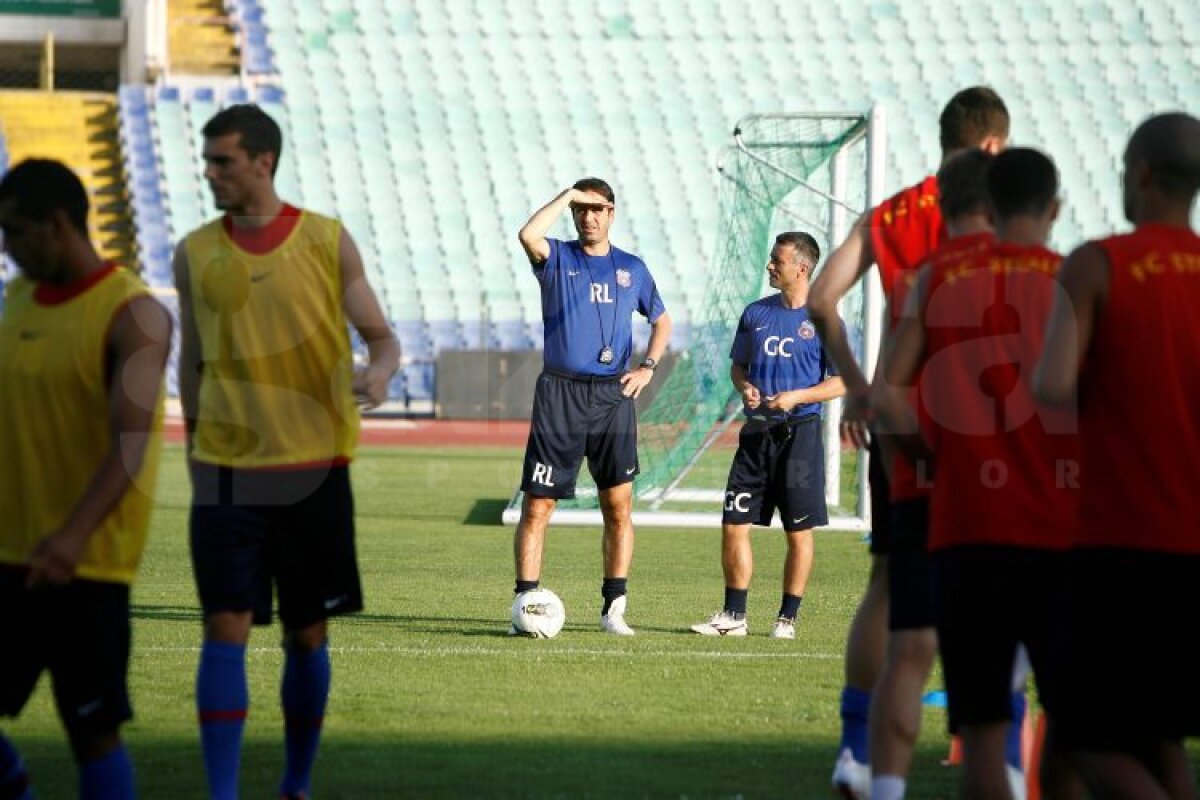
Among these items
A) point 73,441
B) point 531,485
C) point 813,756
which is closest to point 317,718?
point 73,441

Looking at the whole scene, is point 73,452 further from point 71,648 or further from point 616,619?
point 616,619

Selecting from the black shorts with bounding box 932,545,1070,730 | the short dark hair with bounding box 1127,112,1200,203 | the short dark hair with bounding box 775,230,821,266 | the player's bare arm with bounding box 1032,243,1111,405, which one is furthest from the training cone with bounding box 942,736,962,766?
the short dark hair with bounding box 775,230,821,266

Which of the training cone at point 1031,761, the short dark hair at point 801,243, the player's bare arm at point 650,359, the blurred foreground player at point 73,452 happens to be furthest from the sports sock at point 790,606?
the blurred foreground player at point 73,452

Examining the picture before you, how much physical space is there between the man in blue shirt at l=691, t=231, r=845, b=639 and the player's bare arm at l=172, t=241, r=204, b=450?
451 cm

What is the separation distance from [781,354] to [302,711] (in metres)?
4.90

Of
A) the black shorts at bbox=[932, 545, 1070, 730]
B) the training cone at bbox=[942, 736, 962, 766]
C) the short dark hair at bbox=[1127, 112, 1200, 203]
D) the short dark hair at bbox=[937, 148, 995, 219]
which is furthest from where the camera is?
the training cone at bbox=[942, 736, 962, 766]

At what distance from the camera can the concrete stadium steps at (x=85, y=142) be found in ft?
107

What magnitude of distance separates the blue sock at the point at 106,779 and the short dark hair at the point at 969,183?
2.49 meters

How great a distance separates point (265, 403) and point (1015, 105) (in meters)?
31.1

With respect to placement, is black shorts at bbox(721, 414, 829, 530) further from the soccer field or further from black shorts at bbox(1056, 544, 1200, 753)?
black shorts at bbox(1056, 544, 1200, 753)

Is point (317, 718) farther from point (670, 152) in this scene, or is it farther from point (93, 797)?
point (670, 152)

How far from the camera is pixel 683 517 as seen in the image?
16.8 meters

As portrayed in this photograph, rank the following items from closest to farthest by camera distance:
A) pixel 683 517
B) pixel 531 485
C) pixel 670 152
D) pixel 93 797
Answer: pixel 93 797
pixel 531 485
pixel 683 517
pixel 670 152

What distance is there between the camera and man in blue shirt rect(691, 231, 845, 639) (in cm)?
1002
